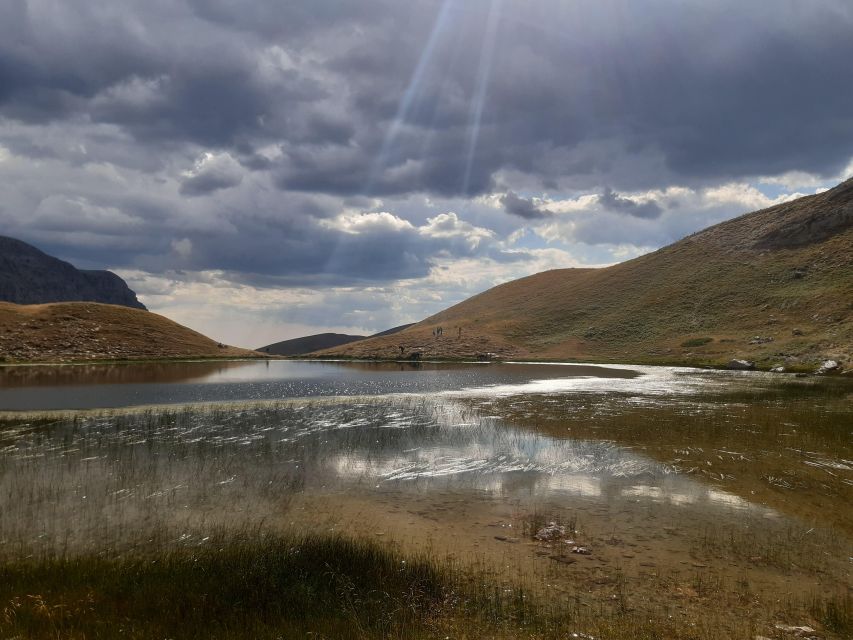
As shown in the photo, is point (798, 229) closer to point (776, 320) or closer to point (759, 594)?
point (776, 320)

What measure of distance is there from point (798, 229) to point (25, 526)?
166387mm

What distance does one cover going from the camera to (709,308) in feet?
405

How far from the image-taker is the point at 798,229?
135 m

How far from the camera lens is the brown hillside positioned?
364ft

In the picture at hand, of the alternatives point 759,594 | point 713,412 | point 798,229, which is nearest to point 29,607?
point 759,594

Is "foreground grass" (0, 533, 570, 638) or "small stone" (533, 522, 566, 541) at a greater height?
"foreground grass" (0, 533, 570, 638)

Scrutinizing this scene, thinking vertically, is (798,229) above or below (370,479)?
above

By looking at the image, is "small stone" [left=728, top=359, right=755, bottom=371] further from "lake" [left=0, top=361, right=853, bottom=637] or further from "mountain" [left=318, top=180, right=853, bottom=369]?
"lake" [left=0, top=361, right=853, bottom=637]

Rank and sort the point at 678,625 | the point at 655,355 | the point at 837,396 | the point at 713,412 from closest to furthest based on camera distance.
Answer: the point at 678,625 < the point at 713,412 < the point at 837,396 < the point at 655,355

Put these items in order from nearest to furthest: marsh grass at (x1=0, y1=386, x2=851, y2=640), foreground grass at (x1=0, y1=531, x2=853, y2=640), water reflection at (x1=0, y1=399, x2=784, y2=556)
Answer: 1. foreground grass at (x1=0, y1=531, x2=853, y2=640)
2. marsh grass at (x1=0, y1=386, x2=851, y2=640)
3. water reflection at (x1=0, y1=399, x2=784, y2=556)

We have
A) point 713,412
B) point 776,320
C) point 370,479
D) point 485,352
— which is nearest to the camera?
point 370,479

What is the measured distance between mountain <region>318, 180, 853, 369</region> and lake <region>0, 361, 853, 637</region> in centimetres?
5741

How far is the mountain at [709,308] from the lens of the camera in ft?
303

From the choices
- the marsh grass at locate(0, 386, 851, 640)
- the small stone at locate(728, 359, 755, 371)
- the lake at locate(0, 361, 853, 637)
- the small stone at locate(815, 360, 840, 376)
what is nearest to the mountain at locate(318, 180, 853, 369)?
the small stone at locate(815, 360, 840, 376)
